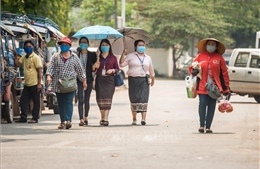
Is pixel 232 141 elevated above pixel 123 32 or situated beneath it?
situated beneath

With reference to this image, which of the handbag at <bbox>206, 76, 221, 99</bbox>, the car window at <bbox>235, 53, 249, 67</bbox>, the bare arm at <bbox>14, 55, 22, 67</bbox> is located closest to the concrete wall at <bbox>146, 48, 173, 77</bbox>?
the car window at <bbox>235, 53, 249, 67</bbox>

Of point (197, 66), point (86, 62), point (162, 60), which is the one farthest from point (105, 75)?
point (162, 60)

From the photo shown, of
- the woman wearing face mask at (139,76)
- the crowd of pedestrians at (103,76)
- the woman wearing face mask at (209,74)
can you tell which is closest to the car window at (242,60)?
the crowd of pedestrians at (103,76)

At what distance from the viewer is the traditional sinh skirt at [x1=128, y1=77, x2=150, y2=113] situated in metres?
19.1

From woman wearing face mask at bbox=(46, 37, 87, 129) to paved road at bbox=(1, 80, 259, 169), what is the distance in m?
0.37

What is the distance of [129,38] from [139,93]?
75.9 inches

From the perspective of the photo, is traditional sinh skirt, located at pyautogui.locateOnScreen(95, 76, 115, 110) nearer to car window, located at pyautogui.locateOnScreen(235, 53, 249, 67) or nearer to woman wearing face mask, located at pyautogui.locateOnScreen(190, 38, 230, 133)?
woman wearing face mask, located at pyautogui.locateOnScreen(190, 38, 230, 133)

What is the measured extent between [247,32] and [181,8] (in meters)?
14.4

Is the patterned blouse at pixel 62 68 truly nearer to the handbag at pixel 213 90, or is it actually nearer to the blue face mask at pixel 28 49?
the blue face mask at pixel 28 49

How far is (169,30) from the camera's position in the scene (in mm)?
67062

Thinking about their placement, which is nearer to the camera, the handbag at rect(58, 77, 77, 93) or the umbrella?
the handbag at rect(58, 77, 77, 93)

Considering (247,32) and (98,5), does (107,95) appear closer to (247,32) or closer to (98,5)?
(98,5)

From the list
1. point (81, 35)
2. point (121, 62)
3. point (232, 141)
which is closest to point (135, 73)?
point (121, 62)

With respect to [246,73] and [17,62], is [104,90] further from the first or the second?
[246,73]
